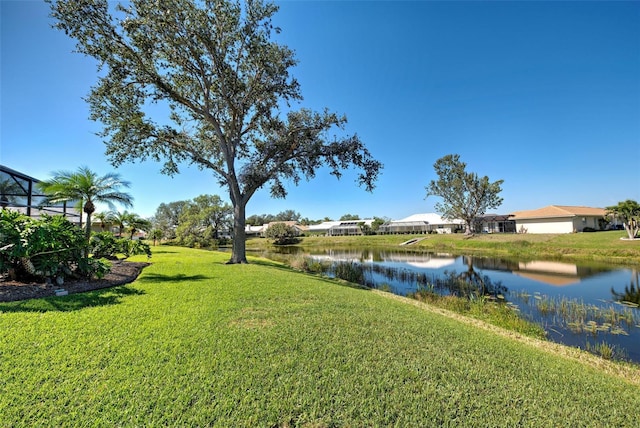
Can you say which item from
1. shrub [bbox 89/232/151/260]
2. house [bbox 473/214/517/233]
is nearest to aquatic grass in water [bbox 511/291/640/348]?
shrub [bbox 89/232/151/260]

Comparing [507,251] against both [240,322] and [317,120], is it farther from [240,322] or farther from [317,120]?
[240,322]

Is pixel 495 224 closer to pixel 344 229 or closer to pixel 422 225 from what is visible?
pixel 422 225

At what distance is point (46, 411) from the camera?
8.10 ft

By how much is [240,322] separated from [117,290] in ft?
12.8

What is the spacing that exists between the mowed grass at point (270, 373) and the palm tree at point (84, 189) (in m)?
7.57

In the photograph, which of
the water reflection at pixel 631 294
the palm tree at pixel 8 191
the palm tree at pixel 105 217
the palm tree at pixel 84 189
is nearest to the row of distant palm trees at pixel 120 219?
the palm tree at pixel 105 217

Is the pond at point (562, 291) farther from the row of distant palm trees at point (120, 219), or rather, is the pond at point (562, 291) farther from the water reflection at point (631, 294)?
the row of distant palm trees at point (120, 219)

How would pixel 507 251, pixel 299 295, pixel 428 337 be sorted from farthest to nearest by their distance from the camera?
pixel 507 251
pixel 299 295
pixel 428 337

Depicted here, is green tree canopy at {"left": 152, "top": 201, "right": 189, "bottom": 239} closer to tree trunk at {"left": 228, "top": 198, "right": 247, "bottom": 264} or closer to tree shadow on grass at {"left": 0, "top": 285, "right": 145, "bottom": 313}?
tree trunk at {"left": 228, "top": 198, "right": 247, "bottom": 264}

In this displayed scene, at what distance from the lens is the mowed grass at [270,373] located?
2.66m

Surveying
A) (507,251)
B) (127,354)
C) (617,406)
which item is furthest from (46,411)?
(507,251)

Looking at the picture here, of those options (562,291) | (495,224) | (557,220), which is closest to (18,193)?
(562,291)

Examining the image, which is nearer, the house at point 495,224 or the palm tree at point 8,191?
the palm tree at point 8,191

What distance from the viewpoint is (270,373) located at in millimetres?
3283
